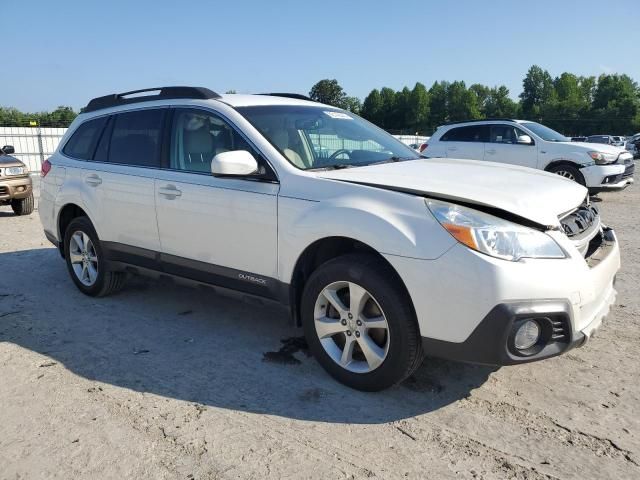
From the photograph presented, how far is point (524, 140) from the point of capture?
11742mm

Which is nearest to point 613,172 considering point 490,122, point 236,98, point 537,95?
point 490,122

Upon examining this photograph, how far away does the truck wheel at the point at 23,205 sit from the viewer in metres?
10.1

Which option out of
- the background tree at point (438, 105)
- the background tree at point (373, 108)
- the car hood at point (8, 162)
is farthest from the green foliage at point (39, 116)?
the background tree at point (438, 105)

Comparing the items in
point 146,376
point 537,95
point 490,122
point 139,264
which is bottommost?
point 146,376

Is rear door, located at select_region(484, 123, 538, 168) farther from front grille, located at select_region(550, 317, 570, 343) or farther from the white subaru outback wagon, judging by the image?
front grille, located at select_region(550, 317, 570, 343)

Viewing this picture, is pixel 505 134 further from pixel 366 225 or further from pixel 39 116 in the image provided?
pixel 39 116

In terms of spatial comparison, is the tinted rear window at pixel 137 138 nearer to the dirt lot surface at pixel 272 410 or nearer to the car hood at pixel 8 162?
the dirt lot surface at pixel 272 410

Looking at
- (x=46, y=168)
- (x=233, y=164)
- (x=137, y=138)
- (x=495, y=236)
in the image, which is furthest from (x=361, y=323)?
(x=46, y=168)

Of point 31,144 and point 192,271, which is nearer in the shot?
point 192,271

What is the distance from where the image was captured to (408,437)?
2.69m

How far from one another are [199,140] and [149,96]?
86 centimetres

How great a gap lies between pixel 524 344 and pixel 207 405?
1.77 m

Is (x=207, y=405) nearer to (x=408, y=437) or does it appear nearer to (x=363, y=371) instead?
(x=363, y=371)

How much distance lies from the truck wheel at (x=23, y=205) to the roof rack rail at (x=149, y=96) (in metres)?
5.94
